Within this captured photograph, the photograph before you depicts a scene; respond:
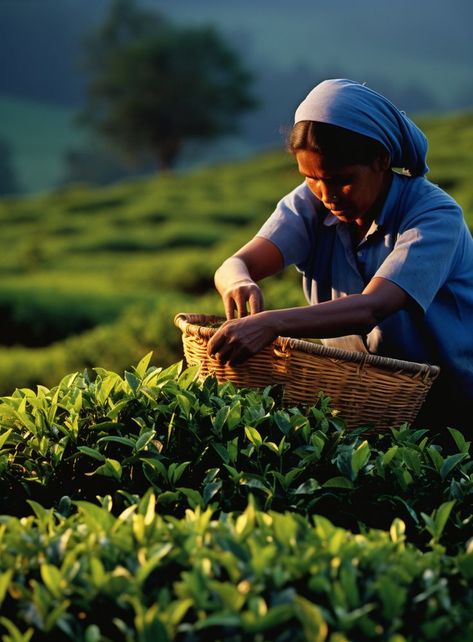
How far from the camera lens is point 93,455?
2812 mm

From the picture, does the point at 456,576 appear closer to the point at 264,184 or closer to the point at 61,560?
the point at 61,560

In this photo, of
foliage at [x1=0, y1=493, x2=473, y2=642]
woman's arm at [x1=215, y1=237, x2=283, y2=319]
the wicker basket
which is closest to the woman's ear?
woman's arm at [x1=215, y1=237, x2=283, y2=319]

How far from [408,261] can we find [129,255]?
12147 mm

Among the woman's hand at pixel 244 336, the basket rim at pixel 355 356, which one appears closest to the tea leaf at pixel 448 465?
the basket rim at pixel 355 356

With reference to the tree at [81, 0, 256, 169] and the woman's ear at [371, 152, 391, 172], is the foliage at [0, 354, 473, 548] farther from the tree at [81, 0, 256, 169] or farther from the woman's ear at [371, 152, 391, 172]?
the tree at [81, 0, 256, 169]

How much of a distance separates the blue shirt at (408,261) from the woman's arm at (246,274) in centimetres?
4

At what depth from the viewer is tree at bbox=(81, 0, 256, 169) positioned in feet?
125

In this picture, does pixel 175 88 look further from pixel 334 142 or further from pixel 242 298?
pixel 334 142

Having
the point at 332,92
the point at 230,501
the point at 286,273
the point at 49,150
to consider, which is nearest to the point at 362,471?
the point at 230,501

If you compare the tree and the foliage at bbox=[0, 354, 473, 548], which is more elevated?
the tree

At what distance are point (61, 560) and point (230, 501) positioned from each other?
0.64 meters

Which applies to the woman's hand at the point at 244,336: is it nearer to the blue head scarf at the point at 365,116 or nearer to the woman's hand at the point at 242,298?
the woman's hand at the point at 242,298

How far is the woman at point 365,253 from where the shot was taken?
3100mm

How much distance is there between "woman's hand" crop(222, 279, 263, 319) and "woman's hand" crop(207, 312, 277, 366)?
0.67ft
